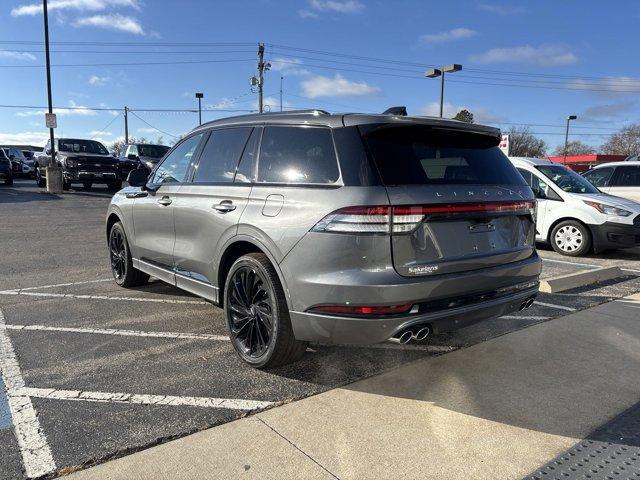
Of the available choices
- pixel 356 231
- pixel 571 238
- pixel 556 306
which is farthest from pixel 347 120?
pixel 571 238

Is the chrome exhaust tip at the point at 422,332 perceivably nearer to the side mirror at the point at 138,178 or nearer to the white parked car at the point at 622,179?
the side mirror at the point at 138,178

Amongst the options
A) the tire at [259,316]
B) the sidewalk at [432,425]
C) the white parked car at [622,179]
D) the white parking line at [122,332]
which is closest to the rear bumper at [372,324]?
the tire at [259,316]

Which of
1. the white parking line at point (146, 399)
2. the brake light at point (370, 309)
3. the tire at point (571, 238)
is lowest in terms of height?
the white parking line at point (146, 399)

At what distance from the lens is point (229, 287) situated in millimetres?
4012

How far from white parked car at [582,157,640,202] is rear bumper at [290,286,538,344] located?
9706 mm

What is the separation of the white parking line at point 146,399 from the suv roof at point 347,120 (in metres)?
1.87

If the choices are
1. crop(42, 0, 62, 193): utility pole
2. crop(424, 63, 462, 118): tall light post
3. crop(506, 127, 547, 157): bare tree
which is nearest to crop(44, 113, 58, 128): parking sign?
crop(42, 0, 62, 193): utility pole

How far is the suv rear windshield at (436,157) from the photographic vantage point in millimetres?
3258

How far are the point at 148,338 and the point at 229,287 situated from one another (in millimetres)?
1042

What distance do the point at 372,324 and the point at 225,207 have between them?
156 centimetres

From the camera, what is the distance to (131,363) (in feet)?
13.0

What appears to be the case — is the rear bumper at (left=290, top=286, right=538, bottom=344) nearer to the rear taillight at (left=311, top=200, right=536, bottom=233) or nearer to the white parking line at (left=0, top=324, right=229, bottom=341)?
the rear taillight at (left=311, top=200, right=536, bottom=233)

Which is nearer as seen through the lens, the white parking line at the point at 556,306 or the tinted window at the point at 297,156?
the tinted window at the point at 297,156

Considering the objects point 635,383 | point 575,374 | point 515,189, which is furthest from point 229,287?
point 635,383
